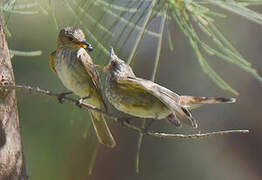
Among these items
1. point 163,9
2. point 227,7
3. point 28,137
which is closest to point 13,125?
point 163,9

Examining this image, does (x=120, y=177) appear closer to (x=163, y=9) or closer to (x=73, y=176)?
(x=73, y=176)

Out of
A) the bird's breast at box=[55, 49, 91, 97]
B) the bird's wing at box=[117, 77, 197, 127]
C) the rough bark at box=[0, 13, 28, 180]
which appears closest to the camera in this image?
the bird's wing at box=[117, 77, 197, 127]

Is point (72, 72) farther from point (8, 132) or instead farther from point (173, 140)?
point (173, 140)

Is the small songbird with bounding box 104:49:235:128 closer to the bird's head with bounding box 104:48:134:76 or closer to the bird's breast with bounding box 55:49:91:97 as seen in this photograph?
the bird's head with bounding box 104:48:134:76

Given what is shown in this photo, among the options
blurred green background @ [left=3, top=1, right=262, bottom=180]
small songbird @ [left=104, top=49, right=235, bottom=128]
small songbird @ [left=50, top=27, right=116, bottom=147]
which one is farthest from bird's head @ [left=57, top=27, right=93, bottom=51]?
blurred green background @ [left=3, top=1, right=262, bottom=180]

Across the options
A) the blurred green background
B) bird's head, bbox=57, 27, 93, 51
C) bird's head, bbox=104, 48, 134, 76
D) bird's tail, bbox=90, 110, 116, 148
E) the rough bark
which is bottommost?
the blurred green background

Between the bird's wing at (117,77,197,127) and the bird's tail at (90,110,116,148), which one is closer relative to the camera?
the bird's wing at (117,77,197,127)

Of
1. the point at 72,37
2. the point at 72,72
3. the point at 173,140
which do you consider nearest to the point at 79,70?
the point at 72,72
